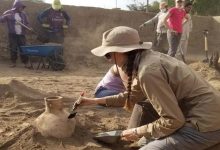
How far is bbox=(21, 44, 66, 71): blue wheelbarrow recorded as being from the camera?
1011 centimetres

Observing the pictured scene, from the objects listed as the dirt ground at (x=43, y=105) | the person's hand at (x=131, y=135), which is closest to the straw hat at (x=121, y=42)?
the person's hand at (x=131, y=135)

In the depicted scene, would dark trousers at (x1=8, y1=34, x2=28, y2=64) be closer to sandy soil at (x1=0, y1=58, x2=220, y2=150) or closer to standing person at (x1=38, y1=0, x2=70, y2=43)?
standing person at (x1=38, y1=0, x2=70, y2=43)

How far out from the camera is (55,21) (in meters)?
11.4

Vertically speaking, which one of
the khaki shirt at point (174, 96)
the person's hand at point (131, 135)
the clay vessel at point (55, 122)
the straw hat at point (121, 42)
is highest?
the straw hat at point (121, 42)

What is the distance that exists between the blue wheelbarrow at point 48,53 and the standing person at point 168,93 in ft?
23.3

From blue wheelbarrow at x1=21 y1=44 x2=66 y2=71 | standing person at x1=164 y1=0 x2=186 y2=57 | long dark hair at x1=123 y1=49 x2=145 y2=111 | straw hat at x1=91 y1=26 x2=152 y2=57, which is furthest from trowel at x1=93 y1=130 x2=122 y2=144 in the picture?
blue wheelbarrow at x1=21 y1=44 x2=66 y2=71

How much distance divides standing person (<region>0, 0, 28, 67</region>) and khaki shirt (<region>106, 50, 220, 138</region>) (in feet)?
25.3

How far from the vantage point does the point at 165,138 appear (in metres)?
3.24

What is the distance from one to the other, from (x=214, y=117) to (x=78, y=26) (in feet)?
34.4

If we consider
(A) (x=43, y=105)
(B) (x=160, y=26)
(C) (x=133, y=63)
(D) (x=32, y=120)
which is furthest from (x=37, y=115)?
(B) (x=160, y=26)

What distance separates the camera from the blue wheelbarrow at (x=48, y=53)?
1011 centimetres

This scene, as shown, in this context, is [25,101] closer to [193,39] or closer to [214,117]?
[214,117]

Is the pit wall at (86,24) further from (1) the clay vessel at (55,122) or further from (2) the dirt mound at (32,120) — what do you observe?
(1) the clay vessel at (55,122)

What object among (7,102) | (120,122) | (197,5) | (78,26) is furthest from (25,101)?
(197,5)
